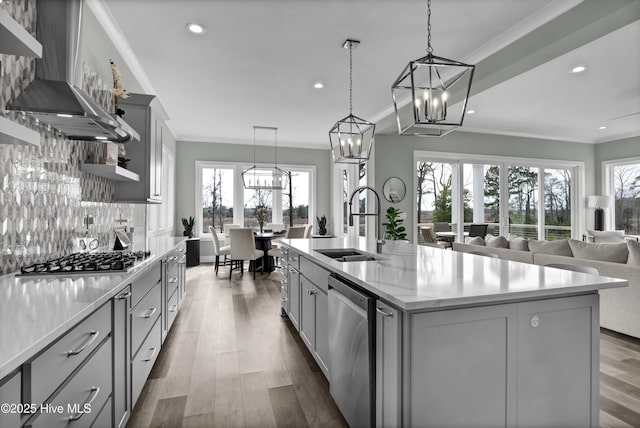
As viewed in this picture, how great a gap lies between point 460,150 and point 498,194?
53.7 inches

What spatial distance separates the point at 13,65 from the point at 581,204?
9.59 meters

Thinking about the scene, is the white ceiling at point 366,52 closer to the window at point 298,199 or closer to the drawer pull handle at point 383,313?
the drawer pull handle at point 383,313

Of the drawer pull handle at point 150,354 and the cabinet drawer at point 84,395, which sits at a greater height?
the cabinet drawer at point 84,395

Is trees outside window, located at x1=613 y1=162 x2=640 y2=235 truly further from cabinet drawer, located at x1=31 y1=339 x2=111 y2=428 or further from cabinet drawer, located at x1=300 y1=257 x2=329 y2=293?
cabinet drawer, located at x1=31 y1=339 x2=111 y2=428

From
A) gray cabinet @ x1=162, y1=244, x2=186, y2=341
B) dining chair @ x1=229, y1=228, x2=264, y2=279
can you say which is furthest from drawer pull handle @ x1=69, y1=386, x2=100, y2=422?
dining chair @ x1=229, y1=228, x2=264, y2=279

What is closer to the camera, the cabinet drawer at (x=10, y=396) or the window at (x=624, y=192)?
the cabinet drawer at (x=10, y=396)

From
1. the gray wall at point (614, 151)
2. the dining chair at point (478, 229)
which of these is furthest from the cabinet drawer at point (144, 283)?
the gray wall at point (614, 151)

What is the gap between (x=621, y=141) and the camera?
7.18 meters

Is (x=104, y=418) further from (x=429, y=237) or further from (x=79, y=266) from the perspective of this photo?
(x=429, y=237)

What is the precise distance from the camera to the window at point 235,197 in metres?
7.73

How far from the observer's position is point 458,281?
61.6 inches

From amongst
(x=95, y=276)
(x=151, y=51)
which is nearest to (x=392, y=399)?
(x=95, y=276)

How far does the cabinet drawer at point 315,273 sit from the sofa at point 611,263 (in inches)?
107

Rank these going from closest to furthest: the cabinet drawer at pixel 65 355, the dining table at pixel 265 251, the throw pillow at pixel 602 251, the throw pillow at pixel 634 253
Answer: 1. the cabinet drawer at pixel 65 355
2. the throw pillow at pixel 634 253
3. the throw pillow at pixel 602 251
4. the dining table at pixel 265 251
